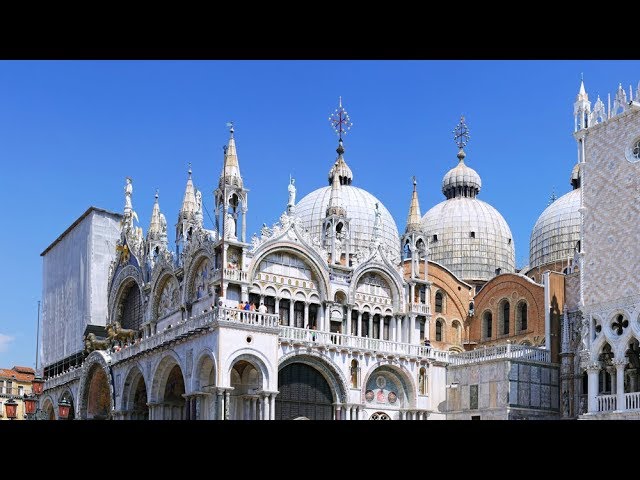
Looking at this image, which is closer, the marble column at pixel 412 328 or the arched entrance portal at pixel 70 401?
the marble column at pixel 412 328

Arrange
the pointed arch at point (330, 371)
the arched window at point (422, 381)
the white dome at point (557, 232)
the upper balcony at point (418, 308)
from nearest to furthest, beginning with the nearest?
the pointed arch at point (330, 371) < the arched window at point (422, 381) < the upper balcony at point (418, 308) < the white dome at point (557, 232)

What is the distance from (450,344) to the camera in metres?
43.1

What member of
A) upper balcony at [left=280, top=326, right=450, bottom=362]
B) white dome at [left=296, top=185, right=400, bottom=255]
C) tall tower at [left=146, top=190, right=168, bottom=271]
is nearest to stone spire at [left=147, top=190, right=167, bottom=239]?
tall tower at [left=146, top=190, right=168, bottom=271]

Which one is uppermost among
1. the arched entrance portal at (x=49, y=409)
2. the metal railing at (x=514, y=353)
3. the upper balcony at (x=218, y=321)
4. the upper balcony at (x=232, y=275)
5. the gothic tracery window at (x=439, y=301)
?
the gothic tracery window at (x=439, y=301)

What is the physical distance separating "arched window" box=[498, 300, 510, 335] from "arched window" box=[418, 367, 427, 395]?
16.8 feet

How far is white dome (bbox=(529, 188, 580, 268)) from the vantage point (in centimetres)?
4969

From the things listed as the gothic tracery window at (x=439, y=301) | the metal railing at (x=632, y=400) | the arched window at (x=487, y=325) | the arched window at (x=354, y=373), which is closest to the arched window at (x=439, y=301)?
the gothic tracery window at (x=439, y=301)

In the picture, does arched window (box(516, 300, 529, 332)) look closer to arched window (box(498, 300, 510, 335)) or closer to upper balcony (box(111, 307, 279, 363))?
arched window (box(498, 300, 510, 335))

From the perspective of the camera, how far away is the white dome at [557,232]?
4969 cm

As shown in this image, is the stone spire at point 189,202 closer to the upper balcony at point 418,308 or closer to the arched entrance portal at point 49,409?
the upper balcony at point 418,308

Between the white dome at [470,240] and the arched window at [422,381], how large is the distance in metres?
14.1

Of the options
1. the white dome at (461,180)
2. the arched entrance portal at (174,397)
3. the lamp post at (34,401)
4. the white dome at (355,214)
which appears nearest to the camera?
the lamp post at (34,401)
